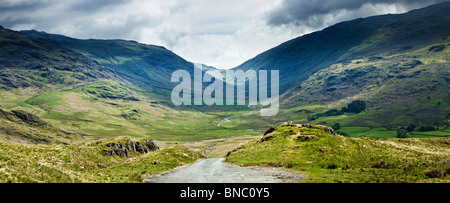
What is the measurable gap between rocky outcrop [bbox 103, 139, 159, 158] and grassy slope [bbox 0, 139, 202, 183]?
6.16 metres

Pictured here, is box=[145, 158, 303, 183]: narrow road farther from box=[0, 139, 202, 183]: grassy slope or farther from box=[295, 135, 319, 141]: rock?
box=[295, 135, 319, 141]: rock

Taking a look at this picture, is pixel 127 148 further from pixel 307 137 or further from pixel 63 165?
pixel 307 137

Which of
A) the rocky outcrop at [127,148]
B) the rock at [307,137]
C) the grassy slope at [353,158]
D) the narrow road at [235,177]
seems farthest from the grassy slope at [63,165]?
the rock at [307,137]

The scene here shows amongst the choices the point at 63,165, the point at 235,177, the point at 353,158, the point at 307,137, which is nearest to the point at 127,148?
the point at 63,165

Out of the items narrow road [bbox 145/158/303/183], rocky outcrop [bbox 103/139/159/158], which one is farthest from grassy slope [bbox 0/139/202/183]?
rocky outcrop [bbox 103/139/159/158]

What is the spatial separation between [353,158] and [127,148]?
78647mm

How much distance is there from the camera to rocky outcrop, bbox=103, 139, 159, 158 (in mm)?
92050

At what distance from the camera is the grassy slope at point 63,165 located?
112 ft
